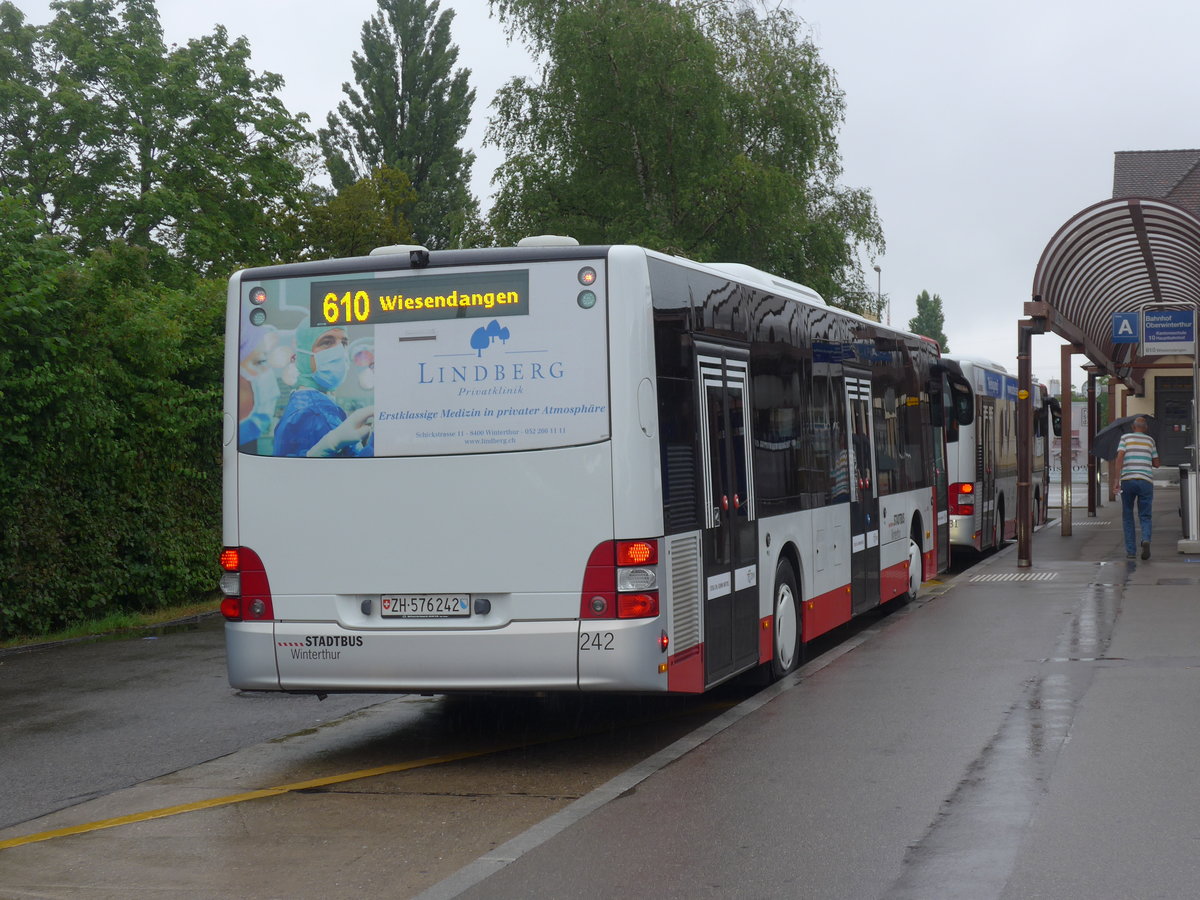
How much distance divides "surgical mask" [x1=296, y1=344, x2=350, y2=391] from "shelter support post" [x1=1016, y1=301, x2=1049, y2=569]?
1306cm

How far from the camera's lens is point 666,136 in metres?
35.4

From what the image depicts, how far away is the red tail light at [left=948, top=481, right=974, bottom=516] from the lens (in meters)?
21.8

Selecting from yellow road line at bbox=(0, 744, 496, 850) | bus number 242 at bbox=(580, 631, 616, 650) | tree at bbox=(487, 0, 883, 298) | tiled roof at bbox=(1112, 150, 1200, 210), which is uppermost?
tiled roof at bbox=(1112, 150, 1200, 210)

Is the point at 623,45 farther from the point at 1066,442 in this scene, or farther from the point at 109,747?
the point at 109,747

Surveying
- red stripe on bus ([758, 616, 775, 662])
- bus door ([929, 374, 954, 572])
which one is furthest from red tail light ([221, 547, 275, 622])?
bus door ([929, 374, 954, 572])

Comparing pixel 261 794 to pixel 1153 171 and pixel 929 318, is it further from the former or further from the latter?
pixel 929 318

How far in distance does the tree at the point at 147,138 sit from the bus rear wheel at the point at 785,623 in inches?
1102

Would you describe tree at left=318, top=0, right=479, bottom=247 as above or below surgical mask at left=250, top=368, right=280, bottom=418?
above

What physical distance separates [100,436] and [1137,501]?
1283 cm

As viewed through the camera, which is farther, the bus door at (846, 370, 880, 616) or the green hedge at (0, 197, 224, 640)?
the green hedge at (0, 197, 224, 640)

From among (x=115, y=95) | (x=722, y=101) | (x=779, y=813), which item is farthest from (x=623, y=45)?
(x=779, y=813)

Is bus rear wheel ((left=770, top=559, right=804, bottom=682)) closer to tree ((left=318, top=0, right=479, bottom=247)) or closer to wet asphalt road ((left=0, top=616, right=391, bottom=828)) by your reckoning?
wet asphalt road ((left=0, top=616, right=391, bottom=828))

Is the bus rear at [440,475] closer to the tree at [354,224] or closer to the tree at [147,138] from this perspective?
the tree at [147,138]

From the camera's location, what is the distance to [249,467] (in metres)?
8.69
